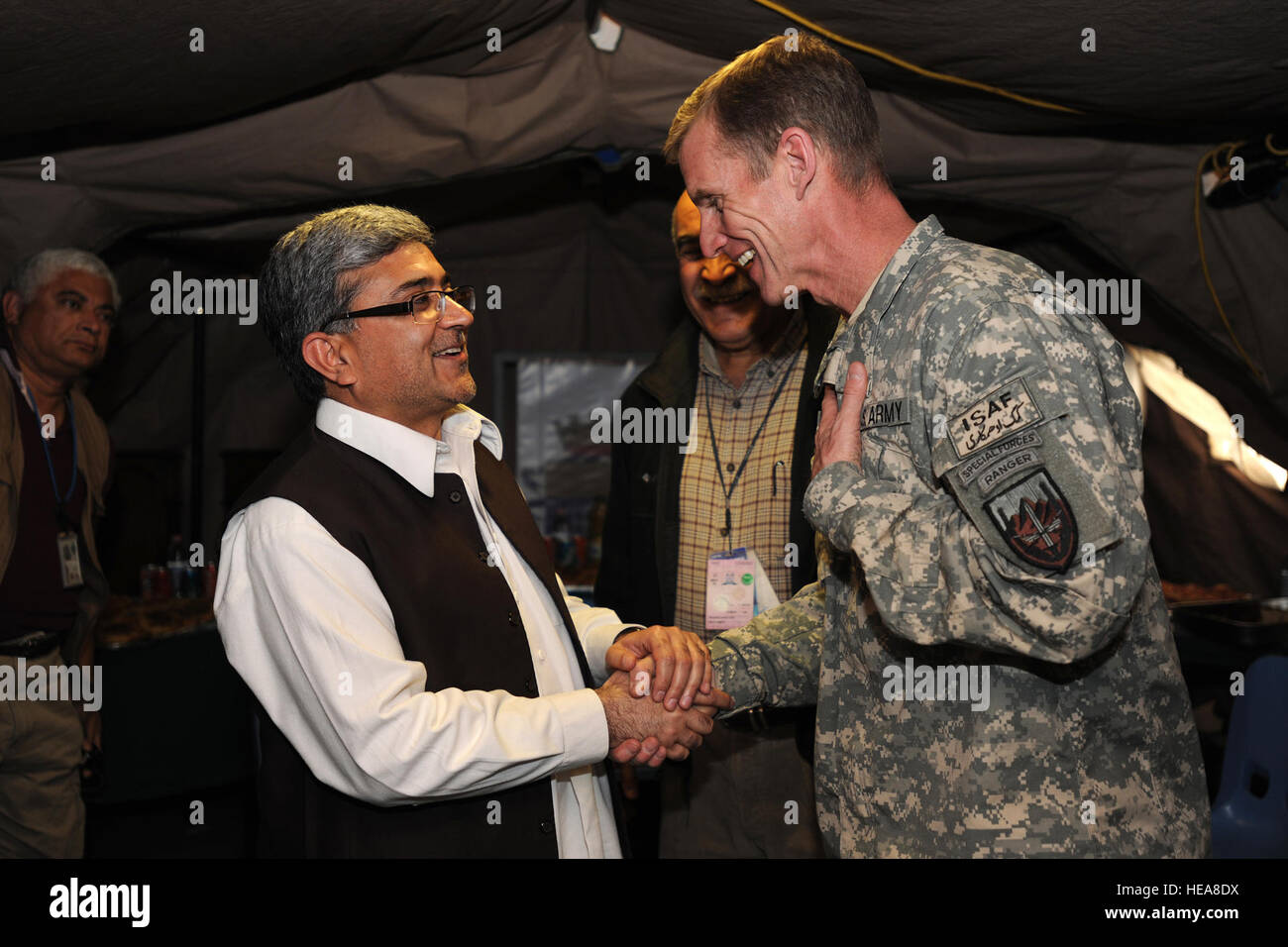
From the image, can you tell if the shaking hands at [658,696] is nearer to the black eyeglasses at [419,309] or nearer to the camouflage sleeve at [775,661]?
the camouflage sleeve at [775,661]

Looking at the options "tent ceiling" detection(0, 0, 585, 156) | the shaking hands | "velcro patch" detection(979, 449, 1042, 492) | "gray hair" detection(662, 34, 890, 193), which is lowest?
the shaking hands

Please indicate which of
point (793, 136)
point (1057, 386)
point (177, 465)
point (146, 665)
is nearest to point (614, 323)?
point (177, 465)

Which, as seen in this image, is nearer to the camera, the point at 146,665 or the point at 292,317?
the point at 292,317

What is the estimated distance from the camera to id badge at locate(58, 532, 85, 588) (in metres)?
4.04

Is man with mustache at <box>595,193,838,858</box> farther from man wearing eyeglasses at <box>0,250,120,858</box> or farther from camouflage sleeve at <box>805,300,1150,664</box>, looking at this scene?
man wearing eyeglasses at <box>0,250,120,858</box>

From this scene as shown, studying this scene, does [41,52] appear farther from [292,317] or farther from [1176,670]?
[1176,670]

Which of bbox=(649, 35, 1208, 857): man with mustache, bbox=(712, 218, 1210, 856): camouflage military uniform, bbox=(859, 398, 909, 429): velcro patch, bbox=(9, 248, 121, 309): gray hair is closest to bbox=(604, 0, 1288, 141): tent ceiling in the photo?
bbox=(649, 35, 1208, 857): man with mustache

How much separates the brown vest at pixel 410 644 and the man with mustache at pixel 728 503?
4.22 ft

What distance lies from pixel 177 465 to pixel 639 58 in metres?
4.13

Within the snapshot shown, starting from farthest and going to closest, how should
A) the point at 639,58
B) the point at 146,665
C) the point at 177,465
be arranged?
the point at 177,465 → the point at 146,665 → the point at 639,58

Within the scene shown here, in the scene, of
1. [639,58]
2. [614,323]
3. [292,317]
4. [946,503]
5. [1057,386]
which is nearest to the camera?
[1057,386]

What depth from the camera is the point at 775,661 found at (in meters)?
2.63

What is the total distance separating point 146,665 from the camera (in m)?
4.97

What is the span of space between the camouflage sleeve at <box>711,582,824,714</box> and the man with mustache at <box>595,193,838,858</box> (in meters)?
0.67
